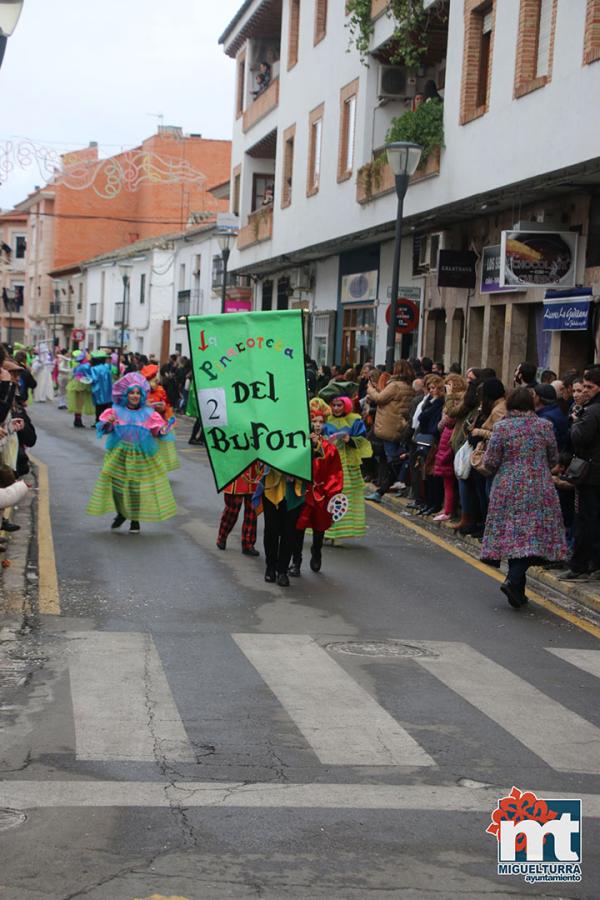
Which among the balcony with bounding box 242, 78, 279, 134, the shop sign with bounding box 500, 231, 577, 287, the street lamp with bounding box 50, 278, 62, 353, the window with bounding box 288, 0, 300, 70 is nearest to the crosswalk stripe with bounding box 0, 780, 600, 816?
the shop sign with bounding box 500, 231, 577, 287

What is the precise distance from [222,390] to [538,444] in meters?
2.67

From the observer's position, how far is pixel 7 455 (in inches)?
498

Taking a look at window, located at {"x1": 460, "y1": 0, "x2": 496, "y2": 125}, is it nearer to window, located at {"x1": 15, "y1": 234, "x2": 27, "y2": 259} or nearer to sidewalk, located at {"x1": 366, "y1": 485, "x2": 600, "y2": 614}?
sidewalk, located at {"x1": 366, "y1": 485, "x2": 600, "y2": 614}

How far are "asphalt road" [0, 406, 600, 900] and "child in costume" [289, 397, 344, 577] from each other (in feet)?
1.41

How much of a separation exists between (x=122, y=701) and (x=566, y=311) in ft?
42.7

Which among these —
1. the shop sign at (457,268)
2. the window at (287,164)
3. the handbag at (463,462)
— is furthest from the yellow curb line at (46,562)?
the window at (287,164)

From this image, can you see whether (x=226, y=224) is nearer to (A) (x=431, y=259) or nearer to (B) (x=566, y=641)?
(A) (x=431, y=259)

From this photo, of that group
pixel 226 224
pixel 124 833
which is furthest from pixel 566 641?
pixel 226 224

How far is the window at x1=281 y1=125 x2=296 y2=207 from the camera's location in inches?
1403

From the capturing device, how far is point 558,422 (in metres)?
12.6

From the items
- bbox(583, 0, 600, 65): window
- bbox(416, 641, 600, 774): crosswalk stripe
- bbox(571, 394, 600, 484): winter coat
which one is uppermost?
bbox(583, 0, 600, 65): window

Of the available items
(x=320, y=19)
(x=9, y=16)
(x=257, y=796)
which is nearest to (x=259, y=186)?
(x=320, y=19)

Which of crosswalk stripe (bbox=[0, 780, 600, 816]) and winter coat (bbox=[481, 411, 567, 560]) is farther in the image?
winter coat (bbox=[481, 411, 567, 560])

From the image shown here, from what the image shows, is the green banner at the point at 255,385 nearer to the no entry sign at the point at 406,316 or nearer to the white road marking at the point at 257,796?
the white road marking at the point at 257,796
